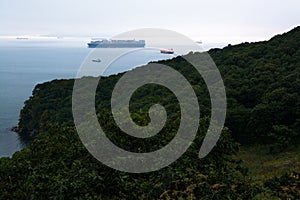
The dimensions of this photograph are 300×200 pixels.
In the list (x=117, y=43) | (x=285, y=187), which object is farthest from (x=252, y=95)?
(x=117, y=43)

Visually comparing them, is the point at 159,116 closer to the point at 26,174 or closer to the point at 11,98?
the point at 26,174

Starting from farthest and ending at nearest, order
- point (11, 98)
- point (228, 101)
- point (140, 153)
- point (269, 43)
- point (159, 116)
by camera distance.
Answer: point (11, 98), point (269, 43), point (228, 101), point (159, 116), point (140, 153)

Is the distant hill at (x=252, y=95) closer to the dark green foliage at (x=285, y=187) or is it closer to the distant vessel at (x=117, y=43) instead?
the distant vessel at (x=117, y=43)

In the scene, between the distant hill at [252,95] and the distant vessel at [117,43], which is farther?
the distant vessel at [117,43]

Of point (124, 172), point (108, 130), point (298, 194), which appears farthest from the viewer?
point (108, 130)

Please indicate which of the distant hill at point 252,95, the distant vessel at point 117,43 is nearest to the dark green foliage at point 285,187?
the distant hill at point 252,95

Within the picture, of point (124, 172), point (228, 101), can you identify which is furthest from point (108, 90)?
point (124, 172)

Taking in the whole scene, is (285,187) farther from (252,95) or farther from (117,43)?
(117,43)

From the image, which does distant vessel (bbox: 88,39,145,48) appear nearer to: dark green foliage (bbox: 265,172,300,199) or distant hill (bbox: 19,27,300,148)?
distant hill (bbox: 19,27,300,148)

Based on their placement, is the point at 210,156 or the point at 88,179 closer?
the point at 88,179

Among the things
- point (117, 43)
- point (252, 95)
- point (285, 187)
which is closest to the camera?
point (285, 187)

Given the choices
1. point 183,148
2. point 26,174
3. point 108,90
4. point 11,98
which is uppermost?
point 183,148
